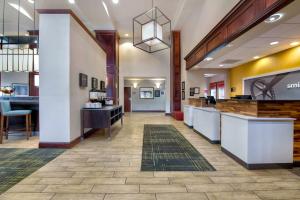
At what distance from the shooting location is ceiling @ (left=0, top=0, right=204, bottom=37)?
7903mm

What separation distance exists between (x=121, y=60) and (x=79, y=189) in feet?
35.0

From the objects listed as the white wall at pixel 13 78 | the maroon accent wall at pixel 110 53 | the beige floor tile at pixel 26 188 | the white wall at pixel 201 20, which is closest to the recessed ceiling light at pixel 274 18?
the white wall at pixel 201 20

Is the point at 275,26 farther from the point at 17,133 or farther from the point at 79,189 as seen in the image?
the point at 17,133

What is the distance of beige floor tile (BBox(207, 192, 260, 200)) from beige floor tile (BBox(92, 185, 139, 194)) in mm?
925

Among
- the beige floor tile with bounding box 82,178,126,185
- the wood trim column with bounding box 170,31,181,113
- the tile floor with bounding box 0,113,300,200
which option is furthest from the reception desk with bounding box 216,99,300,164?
the wood trim column with bounding box 170,31,181,113

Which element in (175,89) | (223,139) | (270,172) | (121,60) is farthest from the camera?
(121,60)

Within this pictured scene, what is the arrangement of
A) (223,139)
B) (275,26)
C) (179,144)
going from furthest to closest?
(179,144), (223,139), (275,26)

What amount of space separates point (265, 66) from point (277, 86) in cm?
86

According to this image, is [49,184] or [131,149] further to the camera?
[131,149]

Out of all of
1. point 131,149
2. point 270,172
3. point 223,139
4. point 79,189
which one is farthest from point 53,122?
point 270,172

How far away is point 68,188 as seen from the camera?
2.48 metres

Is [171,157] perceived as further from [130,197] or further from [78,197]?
[78,197]

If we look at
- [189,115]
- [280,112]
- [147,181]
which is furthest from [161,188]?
[189,115]

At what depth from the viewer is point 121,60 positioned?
40.8 feet
